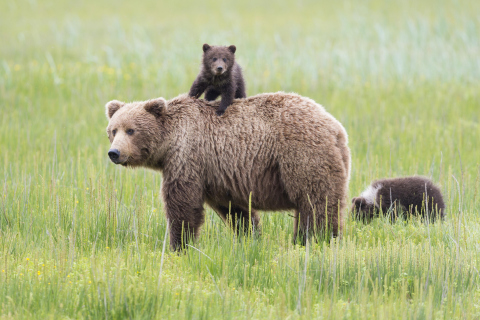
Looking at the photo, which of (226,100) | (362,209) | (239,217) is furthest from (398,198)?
(226,100)

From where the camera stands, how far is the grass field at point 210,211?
4227 mm

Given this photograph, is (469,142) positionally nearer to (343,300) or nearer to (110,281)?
→ (343,300)

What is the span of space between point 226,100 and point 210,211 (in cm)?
139

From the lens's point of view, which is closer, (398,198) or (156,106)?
(156,106)

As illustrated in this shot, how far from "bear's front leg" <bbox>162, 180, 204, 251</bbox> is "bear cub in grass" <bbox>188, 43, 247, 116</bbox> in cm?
84

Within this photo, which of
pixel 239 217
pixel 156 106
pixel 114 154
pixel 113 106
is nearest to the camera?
pixel 114 154

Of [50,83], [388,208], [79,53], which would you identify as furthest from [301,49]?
[388,208]

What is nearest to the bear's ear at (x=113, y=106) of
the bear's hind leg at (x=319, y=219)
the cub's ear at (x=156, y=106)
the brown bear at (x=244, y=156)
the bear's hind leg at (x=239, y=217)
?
the brown bear at (x=244, y=156)

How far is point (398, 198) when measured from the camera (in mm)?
7016

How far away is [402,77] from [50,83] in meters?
8.05

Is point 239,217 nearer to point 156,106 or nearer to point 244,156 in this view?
point 244,156

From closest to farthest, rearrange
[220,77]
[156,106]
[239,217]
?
[156,106], [220,77], [239,217]

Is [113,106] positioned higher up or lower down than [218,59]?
lower down

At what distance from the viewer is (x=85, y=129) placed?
10.3 meters
